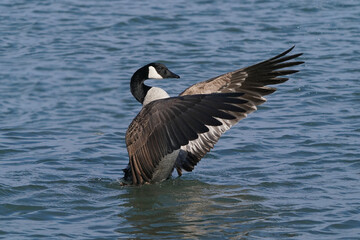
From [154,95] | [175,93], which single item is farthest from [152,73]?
[175,93]

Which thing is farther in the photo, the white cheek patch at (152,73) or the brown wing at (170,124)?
the white cheek patch at (152,73)

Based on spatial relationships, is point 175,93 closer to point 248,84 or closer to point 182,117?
point 248,84

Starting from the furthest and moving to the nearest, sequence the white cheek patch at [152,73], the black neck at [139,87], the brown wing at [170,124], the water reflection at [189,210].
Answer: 1. the white cheek patch at [152,73]
2. the black neck at [139,87]
3. the water reflection at [189,210]
4. the brown wing at [170,124]

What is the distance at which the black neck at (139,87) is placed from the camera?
8625 millimetres

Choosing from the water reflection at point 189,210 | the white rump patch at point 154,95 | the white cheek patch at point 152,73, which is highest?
the white cheek patch at point 152,73

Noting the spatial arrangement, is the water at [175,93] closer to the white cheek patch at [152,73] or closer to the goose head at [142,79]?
the goose head at [142,79]

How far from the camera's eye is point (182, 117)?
691 cm

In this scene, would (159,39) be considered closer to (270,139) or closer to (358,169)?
(270,139)

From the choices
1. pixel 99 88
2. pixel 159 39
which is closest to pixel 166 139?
pixel 99 88

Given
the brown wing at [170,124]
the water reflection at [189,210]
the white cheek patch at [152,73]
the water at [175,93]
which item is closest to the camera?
the brown wing at [170,124]

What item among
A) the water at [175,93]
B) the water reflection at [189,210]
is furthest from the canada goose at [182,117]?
the water at [175,93]

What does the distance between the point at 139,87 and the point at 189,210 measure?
72.1 inches

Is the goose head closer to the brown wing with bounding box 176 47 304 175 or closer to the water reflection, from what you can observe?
the brown wing with bounding box 176 47 304 175

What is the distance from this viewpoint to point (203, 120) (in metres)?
6.73
